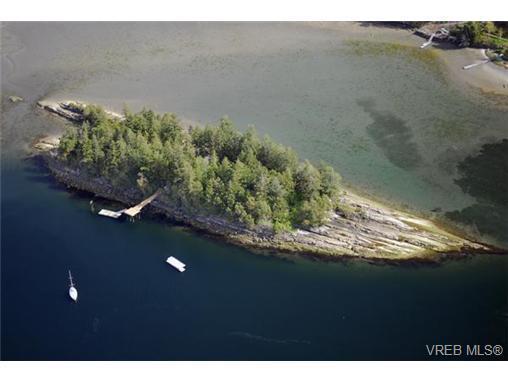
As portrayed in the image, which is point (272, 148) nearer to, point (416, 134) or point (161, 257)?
point (161, 257)

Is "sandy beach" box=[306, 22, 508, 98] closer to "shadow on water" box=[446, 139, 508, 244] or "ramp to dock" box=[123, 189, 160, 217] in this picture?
"shadow on water" box=[446, 139, 508, 244]

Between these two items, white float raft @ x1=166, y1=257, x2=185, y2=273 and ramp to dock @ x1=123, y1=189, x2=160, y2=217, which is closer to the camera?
white float raft @ x1=166, y1=257, x2=185, y2=273

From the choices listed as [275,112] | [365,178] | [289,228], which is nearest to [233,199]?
[289,228]

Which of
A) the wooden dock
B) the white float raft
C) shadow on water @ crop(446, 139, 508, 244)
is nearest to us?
the white float raft

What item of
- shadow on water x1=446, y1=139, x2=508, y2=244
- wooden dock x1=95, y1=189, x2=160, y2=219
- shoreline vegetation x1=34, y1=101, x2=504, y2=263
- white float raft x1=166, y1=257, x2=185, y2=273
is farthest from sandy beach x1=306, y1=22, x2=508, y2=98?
white float raft x1=166, y1=257, x2=185, y2=273

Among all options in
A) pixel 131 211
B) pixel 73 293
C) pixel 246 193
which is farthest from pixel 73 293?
pixel 246 193

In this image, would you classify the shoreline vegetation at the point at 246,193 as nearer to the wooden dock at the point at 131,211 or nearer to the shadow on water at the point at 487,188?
the wooden dock at the point at 131,211
